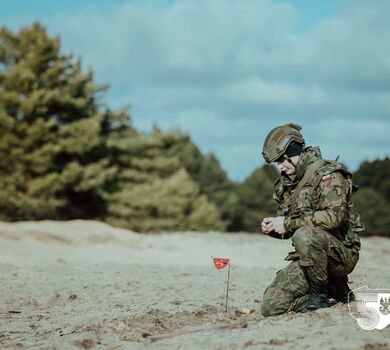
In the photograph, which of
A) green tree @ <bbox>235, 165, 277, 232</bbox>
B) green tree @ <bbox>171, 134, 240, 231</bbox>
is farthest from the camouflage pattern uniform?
green tree @ <bbox>235, 165, 277, 232</bbox>

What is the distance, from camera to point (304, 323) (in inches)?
180

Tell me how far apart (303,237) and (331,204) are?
13.8 inches

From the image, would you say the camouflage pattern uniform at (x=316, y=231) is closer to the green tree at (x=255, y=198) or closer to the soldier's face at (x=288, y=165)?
the soldier's face at (x=288, y=165)

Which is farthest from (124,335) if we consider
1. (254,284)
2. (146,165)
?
(146,165)

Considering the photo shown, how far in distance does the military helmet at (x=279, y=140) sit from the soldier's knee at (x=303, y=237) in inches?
28.1

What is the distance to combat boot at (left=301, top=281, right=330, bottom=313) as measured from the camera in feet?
17.8

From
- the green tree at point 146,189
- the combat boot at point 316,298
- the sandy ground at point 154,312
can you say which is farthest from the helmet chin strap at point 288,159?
the green tree at point 146,189

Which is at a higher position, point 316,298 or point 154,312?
point 316,298

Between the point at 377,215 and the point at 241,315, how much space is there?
5474cm

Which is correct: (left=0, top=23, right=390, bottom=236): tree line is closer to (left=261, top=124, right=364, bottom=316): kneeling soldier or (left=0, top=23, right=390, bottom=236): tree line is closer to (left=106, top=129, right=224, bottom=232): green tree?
(left=106, top=129, right=224, bottom=232): green tree

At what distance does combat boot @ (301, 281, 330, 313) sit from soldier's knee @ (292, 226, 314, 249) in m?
0.42

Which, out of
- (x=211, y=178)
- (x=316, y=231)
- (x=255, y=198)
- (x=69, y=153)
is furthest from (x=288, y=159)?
(x=255, y=198)

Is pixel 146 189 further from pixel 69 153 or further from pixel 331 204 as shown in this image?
pixel 331 204

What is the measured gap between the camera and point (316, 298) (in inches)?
227
